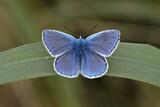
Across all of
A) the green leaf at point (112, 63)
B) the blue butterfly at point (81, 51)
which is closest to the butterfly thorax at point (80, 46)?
the blue butterfly at point (81, 51)

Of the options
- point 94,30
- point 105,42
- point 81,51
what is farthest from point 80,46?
point 94,30

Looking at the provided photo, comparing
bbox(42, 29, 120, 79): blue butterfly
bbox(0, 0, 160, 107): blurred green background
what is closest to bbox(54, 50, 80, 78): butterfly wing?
bbox(42, 29, 120, 79): blue butterfly

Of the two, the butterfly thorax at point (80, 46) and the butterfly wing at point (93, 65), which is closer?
the butterfly wing at point (93, 65)

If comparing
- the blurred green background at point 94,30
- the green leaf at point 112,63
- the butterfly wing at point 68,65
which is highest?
the butterfly wing at point 68,65

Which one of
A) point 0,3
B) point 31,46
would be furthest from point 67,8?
point 31,46

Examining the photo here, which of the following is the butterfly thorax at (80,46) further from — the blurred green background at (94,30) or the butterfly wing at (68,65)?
the blurred green background at (94,30)

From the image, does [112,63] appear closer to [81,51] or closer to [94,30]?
[81,51]
